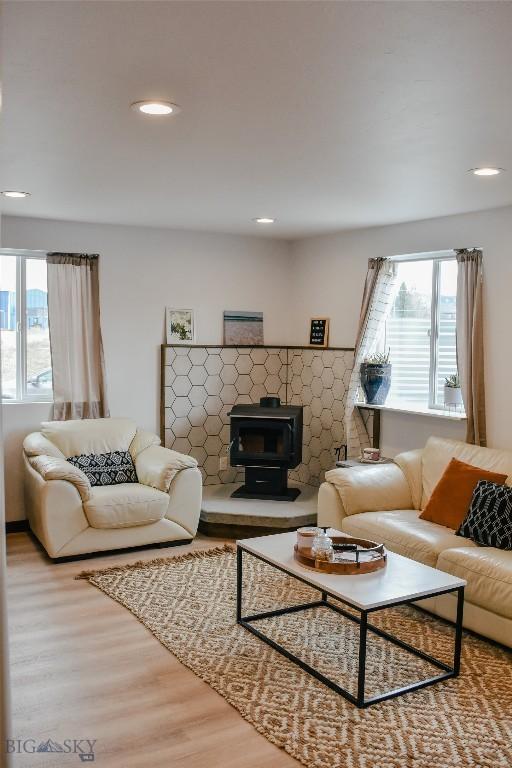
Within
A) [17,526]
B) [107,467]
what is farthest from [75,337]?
[17,526]

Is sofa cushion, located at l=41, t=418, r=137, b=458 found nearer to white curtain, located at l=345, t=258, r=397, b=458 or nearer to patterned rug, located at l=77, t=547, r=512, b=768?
patterned rug, located at l=77, t=547, r=512, b=768

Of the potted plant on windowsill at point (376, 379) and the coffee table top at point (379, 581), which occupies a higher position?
the potted plant on windowsill at point (376, 379)

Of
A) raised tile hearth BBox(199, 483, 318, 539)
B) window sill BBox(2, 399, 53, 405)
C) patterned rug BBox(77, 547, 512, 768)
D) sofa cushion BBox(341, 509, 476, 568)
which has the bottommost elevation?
patterned rug BBox(77, 547, 512, 768)

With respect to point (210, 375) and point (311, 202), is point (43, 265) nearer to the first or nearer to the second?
point (210, 375)

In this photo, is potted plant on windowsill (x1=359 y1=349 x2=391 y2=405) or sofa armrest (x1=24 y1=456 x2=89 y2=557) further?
potted plant on windowsill (x1=359 y1=349 x2=391 y2=405)

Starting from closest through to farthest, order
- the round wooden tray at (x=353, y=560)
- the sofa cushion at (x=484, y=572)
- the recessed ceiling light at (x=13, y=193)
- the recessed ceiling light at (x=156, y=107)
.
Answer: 1. the recessed ceiling light at (x=156, y=107)
2. the round wooden tray at (x=353, y=560)
3. the sofa cushion at (x=484, y=572)
4. the recessed ceiling light at (x=13, y=193)

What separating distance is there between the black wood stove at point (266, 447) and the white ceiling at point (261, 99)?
1.84 meters

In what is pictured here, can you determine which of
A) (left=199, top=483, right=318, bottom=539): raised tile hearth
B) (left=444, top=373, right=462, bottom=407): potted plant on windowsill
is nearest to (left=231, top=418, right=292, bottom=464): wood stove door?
(left=199, top=483, right=318, bottom=539): raised tile hearth

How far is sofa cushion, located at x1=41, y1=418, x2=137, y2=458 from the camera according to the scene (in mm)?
5336

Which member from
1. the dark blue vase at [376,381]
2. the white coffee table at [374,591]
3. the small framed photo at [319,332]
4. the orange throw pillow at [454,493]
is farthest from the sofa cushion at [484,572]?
the small framed photo at [319,332]

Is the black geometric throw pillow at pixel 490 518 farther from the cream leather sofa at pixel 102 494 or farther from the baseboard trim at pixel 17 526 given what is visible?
the baseboard trim at pixel 17 526

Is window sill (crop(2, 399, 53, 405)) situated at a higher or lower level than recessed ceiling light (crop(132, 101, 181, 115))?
lower

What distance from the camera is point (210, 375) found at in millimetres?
6238

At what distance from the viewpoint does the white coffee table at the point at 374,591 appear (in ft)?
9.77
